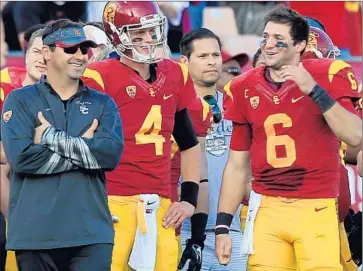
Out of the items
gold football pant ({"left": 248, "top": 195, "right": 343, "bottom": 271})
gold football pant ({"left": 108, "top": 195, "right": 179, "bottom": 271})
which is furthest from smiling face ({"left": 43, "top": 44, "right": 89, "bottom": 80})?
gold football pant ({"left": 248, "top": 195, "right": 343, "bottom": 271})

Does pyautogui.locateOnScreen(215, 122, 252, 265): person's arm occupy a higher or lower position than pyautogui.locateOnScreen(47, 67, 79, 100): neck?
lower

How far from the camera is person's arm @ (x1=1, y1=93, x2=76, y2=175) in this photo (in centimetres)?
608

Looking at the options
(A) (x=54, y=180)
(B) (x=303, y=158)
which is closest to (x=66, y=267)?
(A) (x=54, y=180)

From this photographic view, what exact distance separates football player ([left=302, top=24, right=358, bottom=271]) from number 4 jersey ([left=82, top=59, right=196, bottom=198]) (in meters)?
1.02

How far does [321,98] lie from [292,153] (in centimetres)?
40

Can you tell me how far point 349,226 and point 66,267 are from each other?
2.95 m

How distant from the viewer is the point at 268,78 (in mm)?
6926

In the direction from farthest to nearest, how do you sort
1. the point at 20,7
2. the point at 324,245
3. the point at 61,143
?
1. the point at 20,7
2. the point at 324,245
3. the point at 61,143

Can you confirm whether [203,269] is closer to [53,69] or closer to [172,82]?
[172,82]

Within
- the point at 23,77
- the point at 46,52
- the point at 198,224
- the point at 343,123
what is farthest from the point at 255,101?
the point at 23,77

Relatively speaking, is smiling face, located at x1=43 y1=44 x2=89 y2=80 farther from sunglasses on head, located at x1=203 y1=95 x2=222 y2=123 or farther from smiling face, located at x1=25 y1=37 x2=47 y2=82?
sunglasses on head, located at x1=203 y1=95 x2=222 y2=123

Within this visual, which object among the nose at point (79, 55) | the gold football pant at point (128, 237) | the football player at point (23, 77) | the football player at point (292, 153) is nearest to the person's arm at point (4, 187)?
the football player at point (23, 77)

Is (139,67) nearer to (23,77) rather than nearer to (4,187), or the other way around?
(4,187)

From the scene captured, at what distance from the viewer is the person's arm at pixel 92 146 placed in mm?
6113
